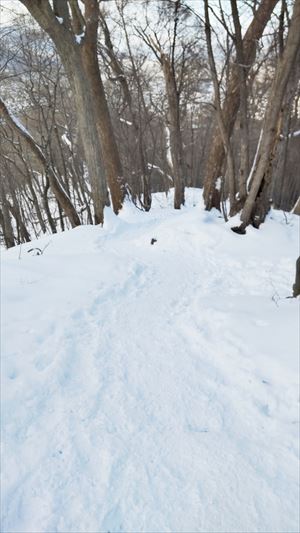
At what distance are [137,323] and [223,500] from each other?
1840mm

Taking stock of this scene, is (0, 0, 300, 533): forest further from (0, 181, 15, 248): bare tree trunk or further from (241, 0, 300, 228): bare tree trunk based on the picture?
(0, 181, 15, 248): bare tree trunk

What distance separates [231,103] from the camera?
23.1ft

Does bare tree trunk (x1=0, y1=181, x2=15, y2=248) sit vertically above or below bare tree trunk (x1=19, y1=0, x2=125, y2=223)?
below

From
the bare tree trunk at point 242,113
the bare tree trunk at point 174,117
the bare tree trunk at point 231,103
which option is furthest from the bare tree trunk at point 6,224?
the bare tree trunk at point 242,113

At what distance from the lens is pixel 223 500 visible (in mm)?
1600

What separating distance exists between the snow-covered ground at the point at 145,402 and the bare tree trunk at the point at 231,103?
4204 mm

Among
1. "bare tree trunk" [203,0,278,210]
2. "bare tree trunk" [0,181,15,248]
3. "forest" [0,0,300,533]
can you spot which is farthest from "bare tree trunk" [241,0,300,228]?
"bare tree trunk" [0,181,15,248]

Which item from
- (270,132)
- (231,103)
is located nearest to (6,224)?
(231,103)

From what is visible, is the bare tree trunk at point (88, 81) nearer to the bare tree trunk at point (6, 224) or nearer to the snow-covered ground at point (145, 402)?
the snow-covered ground at point (145, 402)

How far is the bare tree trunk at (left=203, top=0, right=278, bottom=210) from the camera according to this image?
625cm

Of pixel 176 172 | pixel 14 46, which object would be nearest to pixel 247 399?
pixel 176 172

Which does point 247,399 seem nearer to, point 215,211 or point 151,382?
point 151,382

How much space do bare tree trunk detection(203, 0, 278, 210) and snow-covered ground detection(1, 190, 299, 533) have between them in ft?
13.8

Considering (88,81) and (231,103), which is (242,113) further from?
(88,81)
